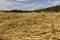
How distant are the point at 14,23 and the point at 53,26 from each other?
4.89 feet

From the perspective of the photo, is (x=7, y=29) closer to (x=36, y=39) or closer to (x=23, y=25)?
(x=23, y=25)

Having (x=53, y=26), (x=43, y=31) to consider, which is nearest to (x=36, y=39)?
(x=43, y=31)

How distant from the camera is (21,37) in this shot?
15.3 feet

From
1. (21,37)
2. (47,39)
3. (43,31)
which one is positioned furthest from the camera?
(43,31)

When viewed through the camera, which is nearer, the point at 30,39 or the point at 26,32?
the point at 30,39

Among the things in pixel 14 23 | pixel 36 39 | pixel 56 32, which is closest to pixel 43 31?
pixel 56 32

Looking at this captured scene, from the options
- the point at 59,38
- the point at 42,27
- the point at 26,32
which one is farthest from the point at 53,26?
the point at 59,38

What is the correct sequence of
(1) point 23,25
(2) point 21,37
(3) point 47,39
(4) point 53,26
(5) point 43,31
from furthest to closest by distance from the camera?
1. (1) point 23,25
2. (4) point 53,26
3. (5) point 43,31
4. (2) point 21,37
5. (3) point 47,39

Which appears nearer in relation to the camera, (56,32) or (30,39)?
(30,39)

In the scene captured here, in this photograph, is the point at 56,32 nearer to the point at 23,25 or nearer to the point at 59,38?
the point at 59,38

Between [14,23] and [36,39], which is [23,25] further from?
[36,39]

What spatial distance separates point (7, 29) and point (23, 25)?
645mm

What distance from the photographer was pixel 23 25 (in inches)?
242

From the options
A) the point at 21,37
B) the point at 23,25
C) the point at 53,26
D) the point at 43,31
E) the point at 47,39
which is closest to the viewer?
the point at 47,39
